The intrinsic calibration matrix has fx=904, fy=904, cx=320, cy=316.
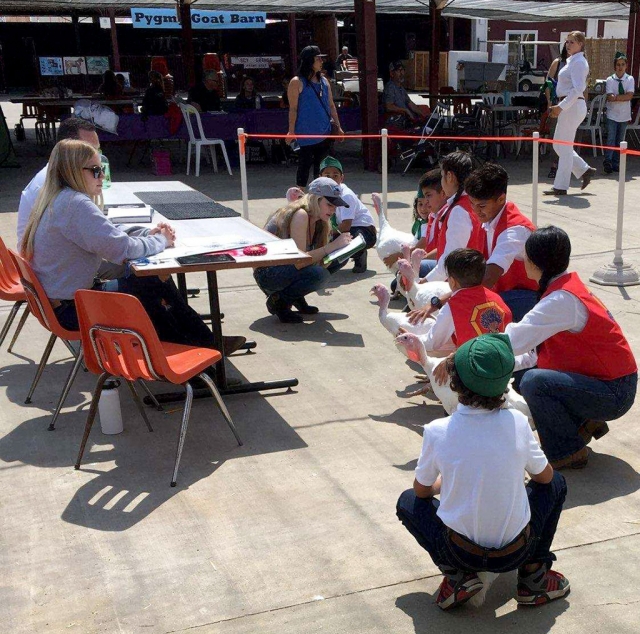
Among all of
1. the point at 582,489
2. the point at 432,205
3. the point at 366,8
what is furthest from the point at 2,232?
the point at 582,489

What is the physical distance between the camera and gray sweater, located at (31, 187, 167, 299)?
4.56 meters

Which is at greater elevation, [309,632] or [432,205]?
[432,205]

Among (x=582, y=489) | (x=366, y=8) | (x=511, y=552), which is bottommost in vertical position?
(x=582, y=489)

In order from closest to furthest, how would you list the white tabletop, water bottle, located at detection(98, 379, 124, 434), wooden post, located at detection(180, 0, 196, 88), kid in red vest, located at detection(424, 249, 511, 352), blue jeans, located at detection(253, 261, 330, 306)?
kid in red vest, located at detection(424, 249, 511, 352)
the white tabletop
water bottle, located at detection(98, 379, 124, 434)
blue jeans, located at detection(253, 261, 330, 306)
wooden post, located at detection(180, 0, 196, 88)

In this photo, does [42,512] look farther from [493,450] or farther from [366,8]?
[366,8]

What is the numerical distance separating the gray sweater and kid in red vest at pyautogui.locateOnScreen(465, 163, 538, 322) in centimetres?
168

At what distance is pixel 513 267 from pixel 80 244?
7.46 ft

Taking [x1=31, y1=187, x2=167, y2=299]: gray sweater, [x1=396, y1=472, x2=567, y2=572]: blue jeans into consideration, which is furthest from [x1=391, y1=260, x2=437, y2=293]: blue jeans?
[x1=396, y1=472, x2=567, y2=572]: blue jeans

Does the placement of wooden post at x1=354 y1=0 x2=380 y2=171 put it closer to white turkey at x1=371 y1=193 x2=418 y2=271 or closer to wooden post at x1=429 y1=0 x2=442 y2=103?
wooden post at x1=429 y1=0 x2=442 y2=103

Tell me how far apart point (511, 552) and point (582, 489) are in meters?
1.13

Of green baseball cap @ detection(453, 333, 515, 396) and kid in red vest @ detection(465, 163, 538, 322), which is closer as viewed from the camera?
green baseball cap @ detection(453, 333, 515, 396)

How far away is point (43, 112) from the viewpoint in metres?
16.5

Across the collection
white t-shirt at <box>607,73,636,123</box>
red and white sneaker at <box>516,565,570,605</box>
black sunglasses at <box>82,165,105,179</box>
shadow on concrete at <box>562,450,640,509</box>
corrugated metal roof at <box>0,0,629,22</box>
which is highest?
corrugated metal roof at <box>0,0,629,22</box>

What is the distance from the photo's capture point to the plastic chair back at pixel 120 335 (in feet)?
12.8
